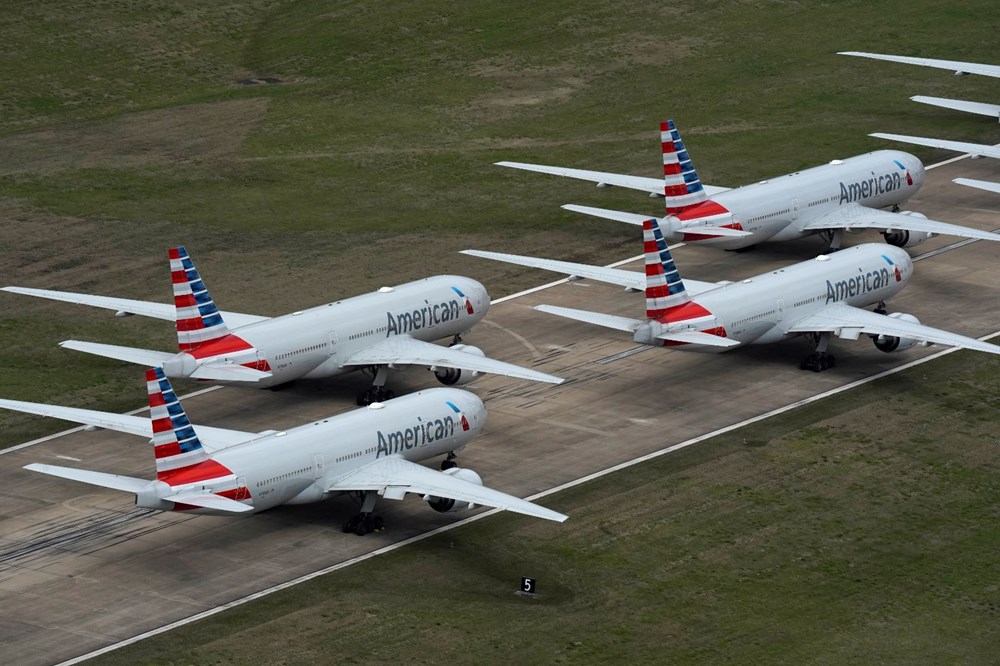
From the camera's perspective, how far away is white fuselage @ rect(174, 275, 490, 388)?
267 ft

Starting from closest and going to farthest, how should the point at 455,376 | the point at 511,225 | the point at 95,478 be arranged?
the point at 95,478 → the point at 455,376 → the point at 511,225

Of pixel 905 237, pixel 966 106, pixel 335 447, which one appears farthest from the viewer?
pixel 966 106

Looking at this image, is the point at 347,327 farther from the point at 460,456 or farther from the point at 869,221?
the point at 869,221

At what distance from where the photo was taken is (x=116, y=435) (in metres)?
82.4

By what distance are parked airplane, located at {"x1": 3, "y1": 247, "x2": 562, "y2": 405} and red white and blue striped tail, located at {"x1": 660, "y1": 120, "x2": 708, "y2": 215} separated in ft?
46.7

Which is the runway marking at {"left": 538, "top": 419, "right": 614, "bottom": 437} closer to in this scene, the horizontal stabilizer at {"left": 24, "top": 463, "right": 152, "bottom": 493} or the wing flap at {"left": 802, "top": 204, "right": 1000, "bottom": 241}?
the horizontal stabilizer at {"left": 24, "top": 463, "right": 152, "bottom": 493}

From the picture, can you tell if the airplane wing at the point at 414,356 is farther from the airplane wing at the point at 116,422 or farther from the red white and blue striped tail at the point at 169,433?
the red white and blue striped tail at the point at 169,433

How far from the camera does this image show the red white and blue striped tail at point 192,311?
77000mm

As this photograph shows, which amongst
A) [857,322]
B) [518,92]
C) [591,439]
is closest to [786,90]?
[518,92]

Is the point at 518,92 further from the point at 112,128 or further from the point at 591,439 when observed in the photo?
the point at 591,439

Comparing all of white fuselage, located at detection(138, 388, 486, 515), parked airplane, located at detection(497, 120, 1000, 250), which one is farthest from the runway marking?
parked airplane, located at detection(497, 120, 1000, 250)

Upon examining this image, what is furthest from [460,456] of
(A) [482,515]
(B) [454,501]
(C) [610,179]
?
(C) [610,179]

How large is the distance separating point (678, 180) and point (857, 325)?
52.5ft

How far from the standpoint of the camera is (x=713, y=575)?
224 feet
